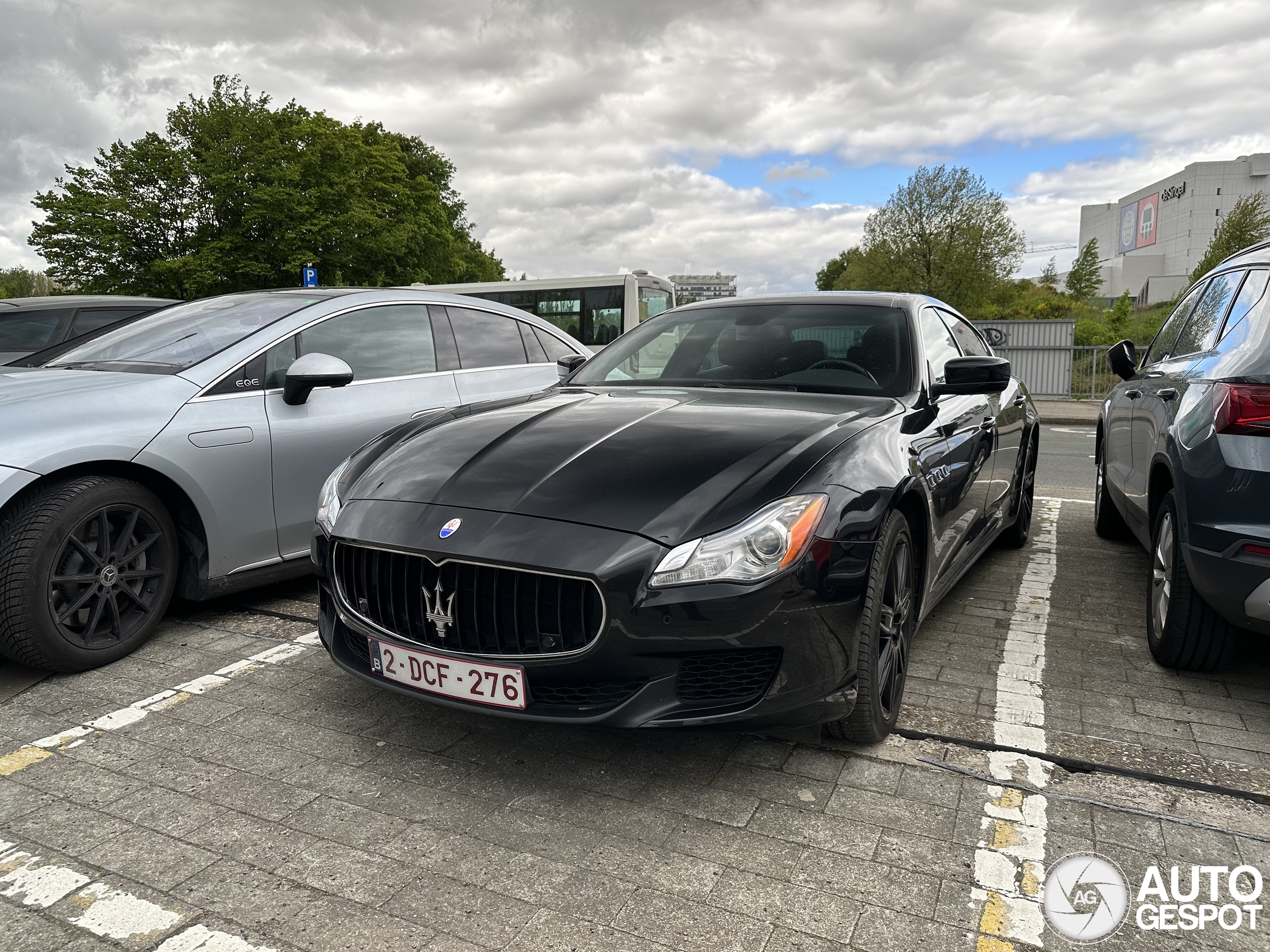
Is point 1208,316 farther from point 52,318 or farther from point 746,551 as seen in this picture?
point 52,318

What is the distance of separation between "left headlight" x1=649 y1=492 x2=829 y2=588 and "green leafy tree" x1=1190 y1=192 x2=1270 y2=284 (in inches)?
1526

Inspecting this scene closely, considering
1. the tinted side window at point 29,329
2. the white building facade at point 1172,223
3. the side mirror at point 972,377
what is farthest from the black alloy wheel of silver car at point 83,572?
the white building facade at point 1172,223

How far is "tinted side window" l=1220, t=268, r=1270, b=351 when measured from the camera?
3537 millimetres

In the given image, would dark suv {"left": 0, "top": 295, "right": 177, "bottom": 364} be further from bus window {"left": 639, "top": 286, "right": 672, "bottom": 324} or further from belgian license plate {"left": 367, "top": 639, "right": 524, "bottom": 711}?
bus window {"left": 639, "top": 286, "right": 672, "bottom": 324}

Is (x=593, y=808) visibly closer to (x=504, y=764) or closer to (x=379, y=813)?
(x=504, y=764)

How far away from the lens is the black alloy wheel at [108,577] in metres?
3.60

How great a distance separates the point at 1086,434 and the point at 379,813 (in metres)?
15.9

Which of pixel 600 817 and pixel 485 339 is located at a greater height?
pixel 485 339

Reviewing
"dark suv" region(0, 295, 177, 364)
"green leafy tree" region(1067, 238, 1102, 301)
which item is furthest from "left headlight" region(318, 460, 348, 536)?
"green leafy tree" region(1067, 238, 1102, 301)

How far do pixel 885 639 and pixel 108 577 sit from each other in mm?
2953

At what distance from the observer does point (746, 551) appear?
8.22 feet

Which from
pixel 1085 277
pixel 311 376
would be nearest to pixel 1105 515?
pixel 311 376

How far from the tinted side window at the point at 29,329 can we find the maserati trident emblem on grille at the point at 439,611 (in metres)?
5.31

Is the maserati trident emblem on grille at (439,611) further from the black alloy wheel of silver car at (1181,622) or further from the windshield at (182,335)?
the black alloy wheel of silver car at (1181,622)
